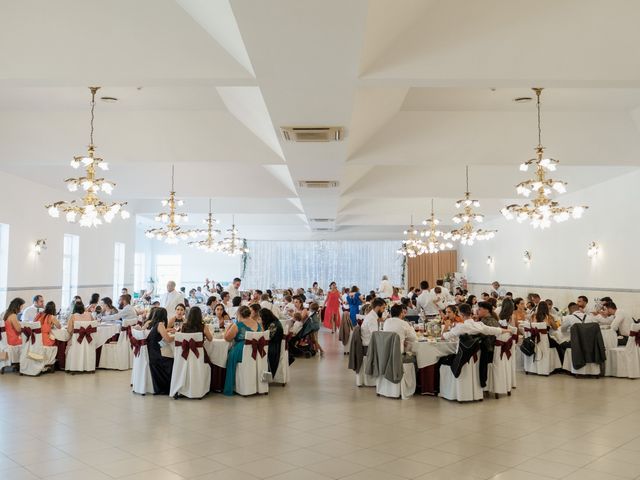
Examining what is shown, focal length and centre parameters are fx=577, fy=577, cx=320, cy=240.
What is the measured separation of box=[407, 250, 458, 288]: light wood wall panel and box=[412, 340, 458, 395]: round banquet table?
723 inches

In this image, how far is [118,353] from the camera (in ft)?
33.9

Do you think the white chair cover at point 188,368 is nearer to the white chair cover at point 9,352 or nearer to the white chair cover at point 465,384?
the white chair cover at point 465,384

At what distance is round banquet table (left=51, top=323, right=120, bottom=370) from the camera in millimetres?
9984

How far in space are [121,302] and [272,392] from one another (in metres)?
4.21

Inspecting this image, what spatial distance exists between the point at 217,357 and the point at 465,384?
11.6 ft

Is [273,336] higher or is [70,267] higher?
[70,267]

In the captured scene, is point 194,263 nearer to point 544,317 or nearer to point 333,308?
point 333,308

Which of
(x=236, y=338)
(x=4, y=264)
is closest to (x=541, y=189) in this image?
(x=236, y=338)

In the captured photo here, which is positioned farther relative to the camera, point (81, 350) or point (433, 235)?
point (433, 235)

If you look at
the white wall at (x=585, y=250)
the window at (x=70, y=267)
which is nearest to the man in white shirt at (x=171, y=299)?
the window at (x=70, y=267)

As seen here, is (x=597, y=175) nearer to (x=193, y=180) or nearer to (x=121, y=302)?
(x=193, y=180)

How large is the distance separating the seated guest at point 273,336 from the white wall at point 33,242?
20.7 feet

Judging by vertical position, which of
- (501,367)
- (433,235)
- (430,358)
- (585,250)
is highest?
(433,235)

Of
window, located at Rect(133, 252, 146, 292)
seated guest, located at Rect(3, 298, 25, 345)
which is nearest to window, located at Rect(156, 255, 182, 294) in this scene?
window, located at Rect(133, 252, 146, 292)
